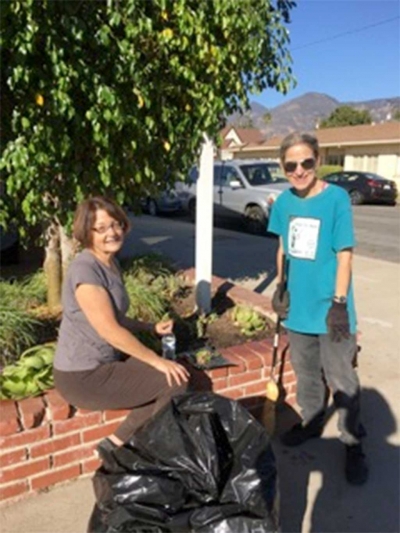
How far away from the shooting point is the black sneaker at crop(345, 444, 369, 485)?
8.88 feet

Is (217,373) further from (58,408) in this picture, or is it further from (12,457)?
(12,457)

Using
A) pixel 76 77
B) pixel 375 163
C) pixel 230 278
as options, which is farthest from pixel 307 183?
pixel 375 163

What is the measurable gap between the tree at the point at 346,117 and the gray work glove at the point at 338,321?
160 feet

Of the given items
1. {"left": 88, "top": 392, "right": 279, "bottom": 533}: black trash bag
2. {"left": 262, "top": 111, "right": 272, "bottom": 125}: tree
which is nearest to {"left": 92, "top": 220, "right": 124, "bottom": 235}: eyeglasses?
{"left": 88, "top": 392, "right": 279, "bottom": 533}: black trash bag

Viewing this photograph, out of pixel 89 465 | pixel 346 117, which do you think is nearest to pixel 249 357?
pixel 89 465

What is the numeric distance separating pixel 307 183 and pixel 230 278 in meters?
4.19

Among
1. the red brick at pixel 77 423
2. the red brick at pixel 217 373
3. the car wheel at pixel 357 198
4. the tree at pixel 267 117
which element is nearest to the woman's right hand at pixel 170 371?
the red brick at pixel 77 423

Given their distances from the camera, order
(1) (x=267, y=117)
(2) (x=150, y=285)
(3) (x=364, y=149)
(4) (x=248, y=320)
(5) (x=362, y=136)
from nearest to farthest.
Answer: (4) (x=248, y=320), (2) (x=150, y=285), (1) (x=267, y=117), (3) (x=364, y=149), (5) (x=362, y=136)

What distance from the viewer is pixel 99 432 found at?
8.71 feet

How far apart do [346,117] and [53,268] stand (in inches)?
1939

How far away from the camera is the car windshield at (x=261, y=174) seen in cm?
1306

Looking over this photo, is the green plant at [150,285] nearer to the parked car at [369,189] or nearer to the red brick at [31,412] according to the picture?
the red brick at [31,412]

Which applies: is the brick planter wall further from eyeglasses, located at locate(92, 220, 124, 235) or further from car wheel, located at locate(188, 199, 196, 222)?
car wheel, located at locate(188, 199, 196, 222)

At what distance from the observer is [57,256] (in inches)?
170
